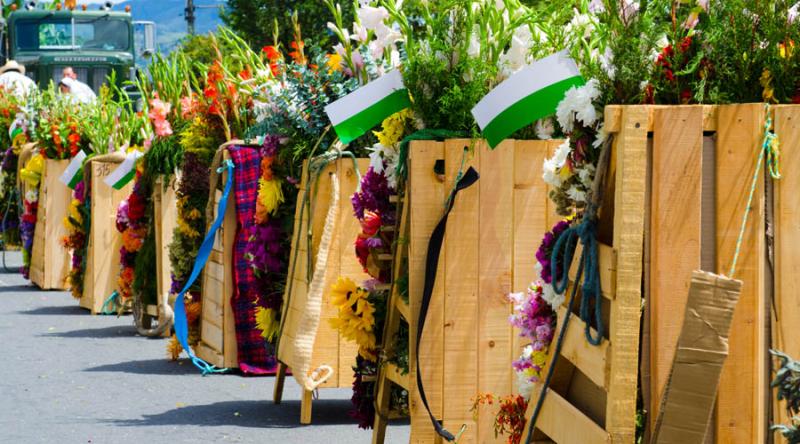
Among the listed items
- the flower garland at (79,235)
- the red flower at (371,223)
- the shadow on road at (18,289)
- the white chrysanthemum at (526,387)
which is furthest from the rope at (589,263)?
the shadow on road at (18,289)

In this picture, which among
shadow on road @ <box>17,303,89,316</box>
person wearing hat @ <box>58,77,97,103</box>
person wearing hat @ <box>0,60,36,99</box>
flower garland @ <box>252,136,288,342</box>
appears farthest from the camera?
person wearing hat @ <box>0,60,36,99</box>

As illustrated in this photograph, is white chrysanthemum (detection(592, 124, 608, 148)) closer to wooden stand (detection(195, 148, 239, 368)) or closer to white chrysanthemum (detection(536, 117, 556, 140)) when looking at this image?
white chrysanthemum (detection(536, 117, 556, 140))

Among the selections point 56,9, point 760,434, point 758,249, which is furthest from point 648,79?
point 56,9

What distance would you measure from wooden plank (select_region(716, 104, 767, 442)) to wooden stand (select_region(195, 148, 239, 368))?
6235mm

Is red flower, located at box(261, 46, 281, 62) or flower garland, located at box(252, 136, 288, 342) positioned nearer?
flower garland, located at box(252, 136, 288, 342)

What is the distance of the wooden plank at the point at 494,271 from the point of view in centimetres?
625

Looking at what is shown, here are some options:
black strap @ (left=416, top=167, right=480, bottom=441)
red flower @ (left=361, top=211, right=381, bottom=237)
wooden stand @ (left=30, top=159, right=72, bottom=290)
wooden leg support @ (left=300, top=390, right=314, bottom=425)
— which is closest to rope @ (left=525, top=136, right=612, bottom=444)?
black strap @ (left=416, top=167, right=480, bottom=441)

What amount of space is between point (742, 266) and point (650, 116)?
1.59ft

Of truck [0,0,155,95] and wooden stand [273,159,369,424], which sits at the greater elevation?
truck [0,0,155,95]

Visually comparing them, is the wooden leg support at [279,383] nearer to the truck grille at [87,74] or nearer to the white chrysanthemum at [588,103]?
the white chrysanthemum at [588,103]

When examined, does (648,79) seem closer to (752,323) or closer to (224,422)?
(752,323)

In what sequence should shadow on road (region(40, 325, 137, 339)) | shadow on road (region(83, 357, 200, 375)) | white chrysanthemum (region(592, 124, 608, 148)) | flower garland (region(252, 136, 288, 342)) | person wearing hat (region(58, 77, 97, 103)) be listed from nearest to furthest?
1. white chrysanthemum (region(592, 124, 608, 148))
2. flower garland (region(252, 136, 288, 342))
3. shadow on road (region(83, 357, 200, 375))
4. shadow on road (region(40, 325, 137, 339))
5. person wearing hat (region(58, 77, 97, 103))

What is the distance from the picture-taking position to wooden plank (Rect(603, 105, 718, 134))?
3982 mm

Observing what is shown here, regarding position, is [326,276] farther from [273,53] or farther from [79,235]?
[79,235]
